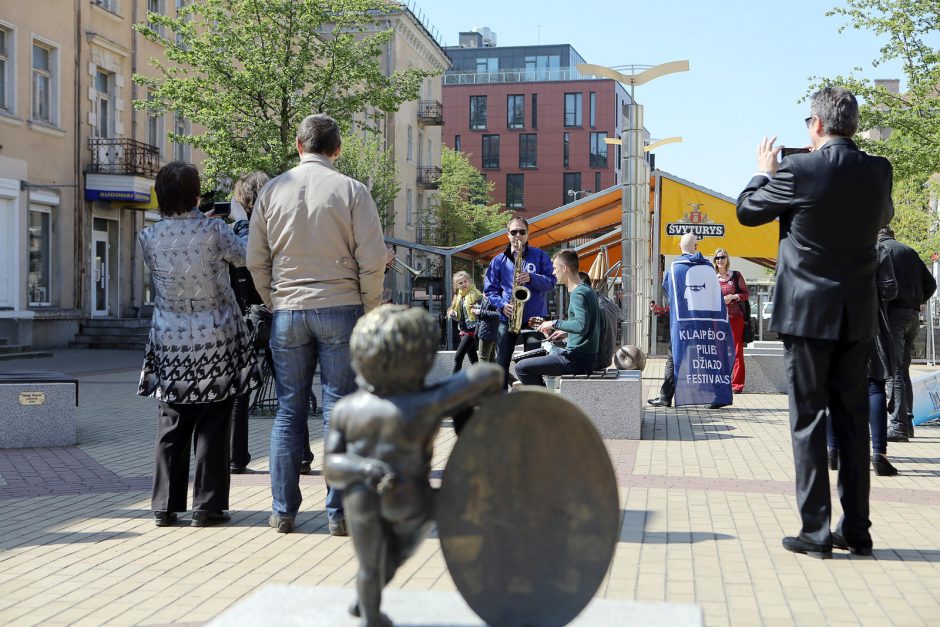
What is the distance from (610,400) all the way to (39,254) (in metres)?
20.8

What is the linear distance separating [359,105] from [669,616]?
2329 centimetres

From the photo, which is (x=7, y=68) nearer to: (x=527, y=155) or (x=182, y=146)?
(x=182, y=146)

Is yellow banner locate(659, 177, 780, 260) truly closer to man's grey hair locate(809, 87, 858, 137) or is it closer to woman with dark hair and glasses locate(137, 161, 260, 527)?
man's grey hair locate(809, 87, 858, 137)

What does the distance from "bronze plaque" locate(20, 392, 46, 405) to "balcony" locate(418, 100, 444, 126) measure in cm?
5116

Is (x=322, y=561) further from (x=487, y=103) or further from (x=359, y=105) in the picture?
(x=487, y=103)

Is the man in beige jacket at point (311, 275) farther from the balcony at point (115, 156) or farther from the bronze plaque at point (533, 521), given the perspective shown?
the balcony at point (115, 156)

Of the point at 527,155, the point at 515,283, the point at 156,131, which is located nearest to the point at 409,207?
the point at 156,131

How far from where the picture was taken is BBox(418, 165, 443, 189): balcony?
6041cm

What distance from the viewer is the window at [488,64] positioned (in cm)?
10544

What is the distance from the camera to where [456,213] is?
194 feet

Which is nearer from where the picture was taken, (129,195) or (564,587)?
(564,587)

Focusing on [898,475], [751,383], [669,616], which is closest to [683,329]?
[751,383]

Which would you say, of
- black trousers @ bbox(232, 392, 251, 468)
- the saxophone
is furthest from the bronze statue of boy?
the saxophone

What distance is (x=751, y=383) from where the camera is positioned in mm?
15102
